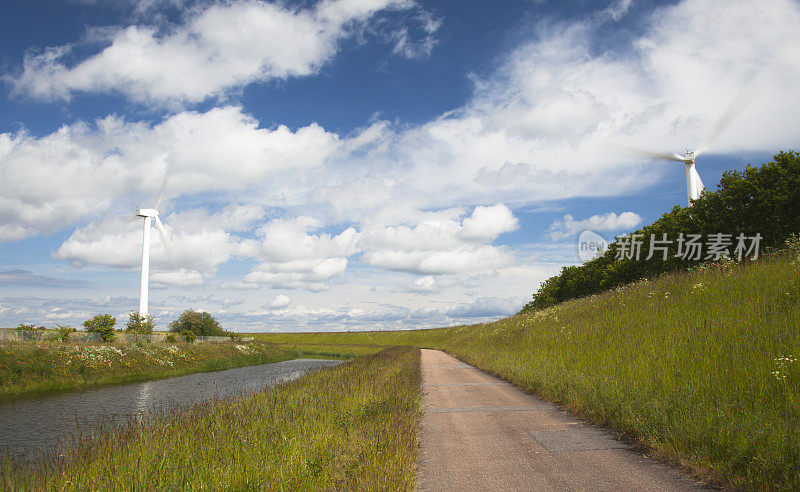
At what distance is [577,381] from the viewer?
1215cm

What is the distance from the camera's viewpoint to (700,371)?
9.62 metres

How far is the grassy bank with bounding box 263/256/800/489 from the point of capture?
19.7ft

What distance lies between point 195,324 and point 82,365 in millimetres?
54011

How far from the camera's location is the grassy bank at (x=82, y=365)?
28.7 metres

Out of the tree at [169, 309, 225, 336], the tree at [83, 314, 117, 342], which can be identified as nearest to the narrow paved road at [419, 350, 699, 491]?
the tree at [83, 314, 117, 342]

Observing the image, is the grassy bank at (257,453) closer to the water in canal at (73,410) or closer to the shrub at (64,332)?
the water in canal at (73,410)

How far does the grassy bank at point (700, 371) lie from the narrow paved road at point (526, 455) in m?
0.59

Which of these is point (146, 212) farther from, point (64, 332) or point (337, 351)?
point (337, 351)

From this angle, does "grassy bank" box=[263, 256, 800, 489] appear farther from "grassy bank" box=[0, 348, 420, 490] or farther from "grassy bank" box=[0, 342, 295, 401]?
"grassy bank" box=[0, 342, 295, 401]

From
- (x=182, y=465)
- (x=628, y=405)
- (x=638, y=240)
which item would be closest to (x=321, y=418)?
(x=182, y=465)

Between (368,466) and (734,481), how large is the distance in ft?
15.5

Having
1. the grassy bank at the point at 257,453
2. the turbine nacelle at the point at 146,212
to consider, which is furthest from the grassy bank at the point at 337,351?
the grassy bank at the point at 257,453

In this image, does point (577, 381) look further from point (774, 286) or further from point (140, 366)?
point (140, 366)

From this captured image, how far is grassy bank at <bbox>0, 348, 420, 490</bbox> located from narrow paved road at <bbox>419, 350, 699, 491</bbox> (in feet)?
1.92
